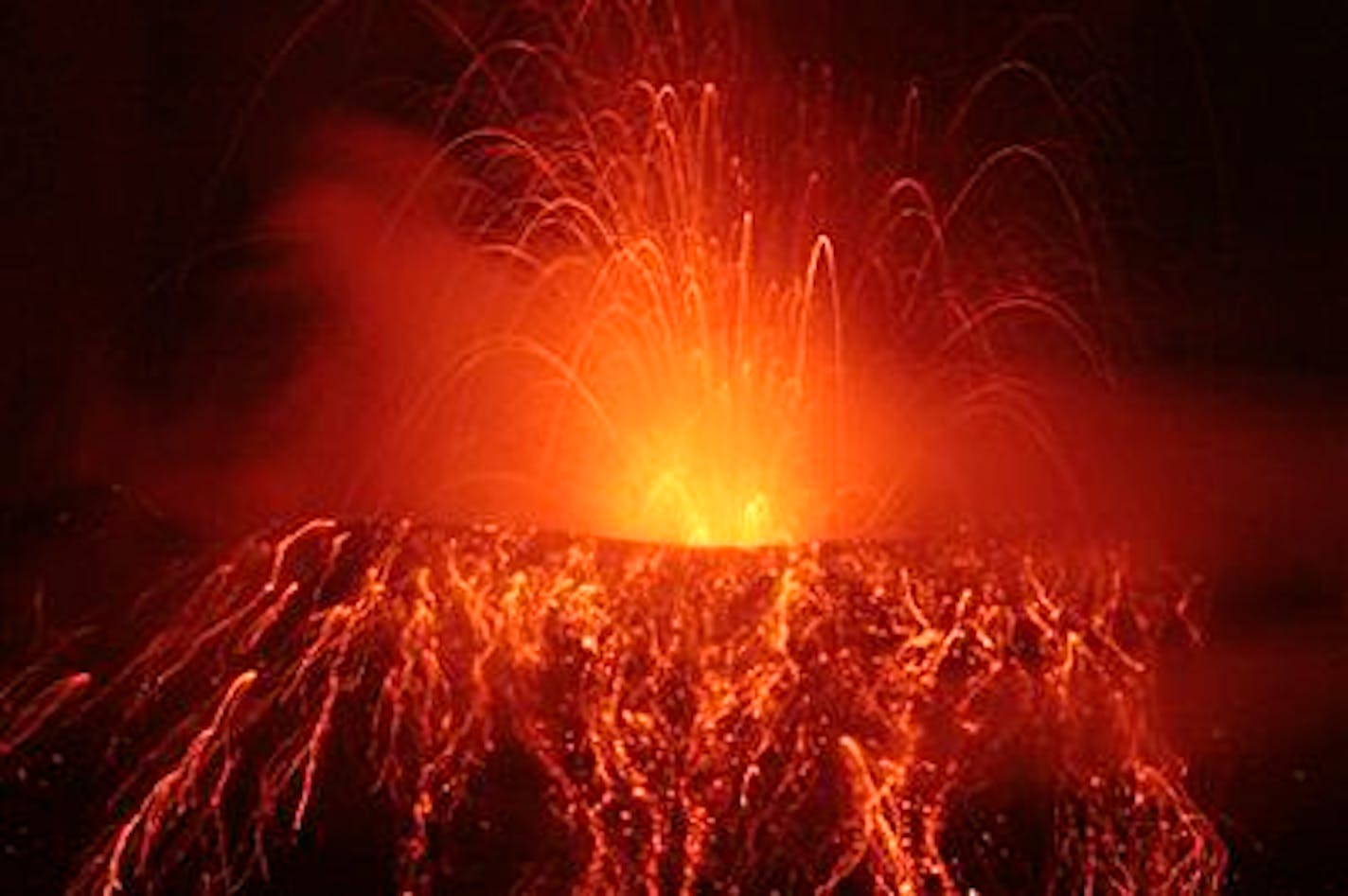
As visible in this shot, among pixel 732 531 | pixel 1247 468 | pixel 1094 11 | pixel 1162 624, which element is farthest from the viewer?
pixel 1094 11

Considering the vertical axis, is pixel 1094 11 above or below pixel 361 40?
above

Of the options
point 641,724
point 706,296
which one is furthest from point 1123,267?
point 641,724

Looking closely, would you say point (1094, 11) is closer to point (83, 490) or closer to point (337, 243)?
point (337, 243)

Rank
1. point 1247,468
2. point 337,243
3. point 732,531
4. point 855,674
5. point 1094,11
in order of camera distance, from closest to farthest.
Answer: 1. point 855,674
2. point 732,531
3. point 1247,468
4. point 337,243
5. point 1094,11

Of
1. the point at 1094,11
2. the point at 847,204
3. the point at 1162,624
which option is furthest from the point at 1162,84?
the point at 1162,624

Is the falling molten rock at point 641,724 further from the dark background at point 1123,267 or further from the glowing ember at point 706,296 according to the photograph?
the glowing ember at point 706,296

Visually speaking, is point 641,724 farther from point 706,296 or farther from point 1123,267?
point 1123,267
